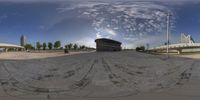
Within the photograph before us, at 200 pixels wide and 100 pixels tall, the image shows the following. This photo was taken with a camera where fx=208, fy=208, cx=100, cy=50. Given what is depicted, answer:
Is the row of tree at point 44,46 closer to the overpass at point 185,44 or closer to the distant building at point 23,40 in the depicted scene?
the distant building at point 23,40

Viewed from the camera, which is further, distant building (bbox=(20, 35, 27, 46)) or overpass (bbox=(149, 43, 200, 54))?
overpass (bbox=(149, 43, 200, 54))

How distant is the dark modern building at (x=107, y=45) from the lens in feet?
5.17

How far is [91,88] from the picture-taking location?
2.01 metres

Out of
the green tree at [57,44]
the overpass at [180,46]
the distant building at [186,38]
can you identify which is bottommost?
the overpass at [180,46]

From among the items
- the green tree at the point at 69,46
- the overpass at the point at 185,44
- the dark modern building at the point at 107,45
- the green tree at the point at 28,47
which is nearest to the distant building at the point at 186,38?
the overpass at the point at 185,44

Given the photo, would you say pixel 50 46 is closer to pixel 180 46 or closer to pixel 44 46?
pixel 44 46

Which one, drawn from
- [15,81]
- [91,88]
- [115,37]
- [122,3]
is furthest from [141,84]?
[15,81]

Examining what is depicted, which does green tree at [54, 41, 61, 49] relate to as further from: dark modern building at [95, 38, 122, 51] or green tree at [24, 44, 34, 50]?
dark modern building at [95, 38, 122, 51]

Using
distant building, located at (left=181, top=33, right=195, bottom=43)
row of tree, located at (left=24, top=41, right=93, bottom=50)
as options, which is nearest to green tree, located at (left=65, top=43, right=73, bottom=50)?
row of tree, located at (left=24, top=41, right=93, bottom=50)

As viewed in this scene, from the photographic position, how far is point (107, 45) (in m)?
1.62

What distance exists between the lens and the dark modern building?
5.17 ft

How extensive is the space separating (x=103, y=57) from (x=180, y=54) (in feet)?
2.22

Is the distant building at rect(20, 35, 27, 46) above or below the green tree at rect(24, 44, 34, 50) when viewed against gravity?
above

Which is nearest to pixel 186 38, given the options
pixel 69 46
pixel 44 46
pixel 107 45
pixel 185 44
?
pixel 185 44
